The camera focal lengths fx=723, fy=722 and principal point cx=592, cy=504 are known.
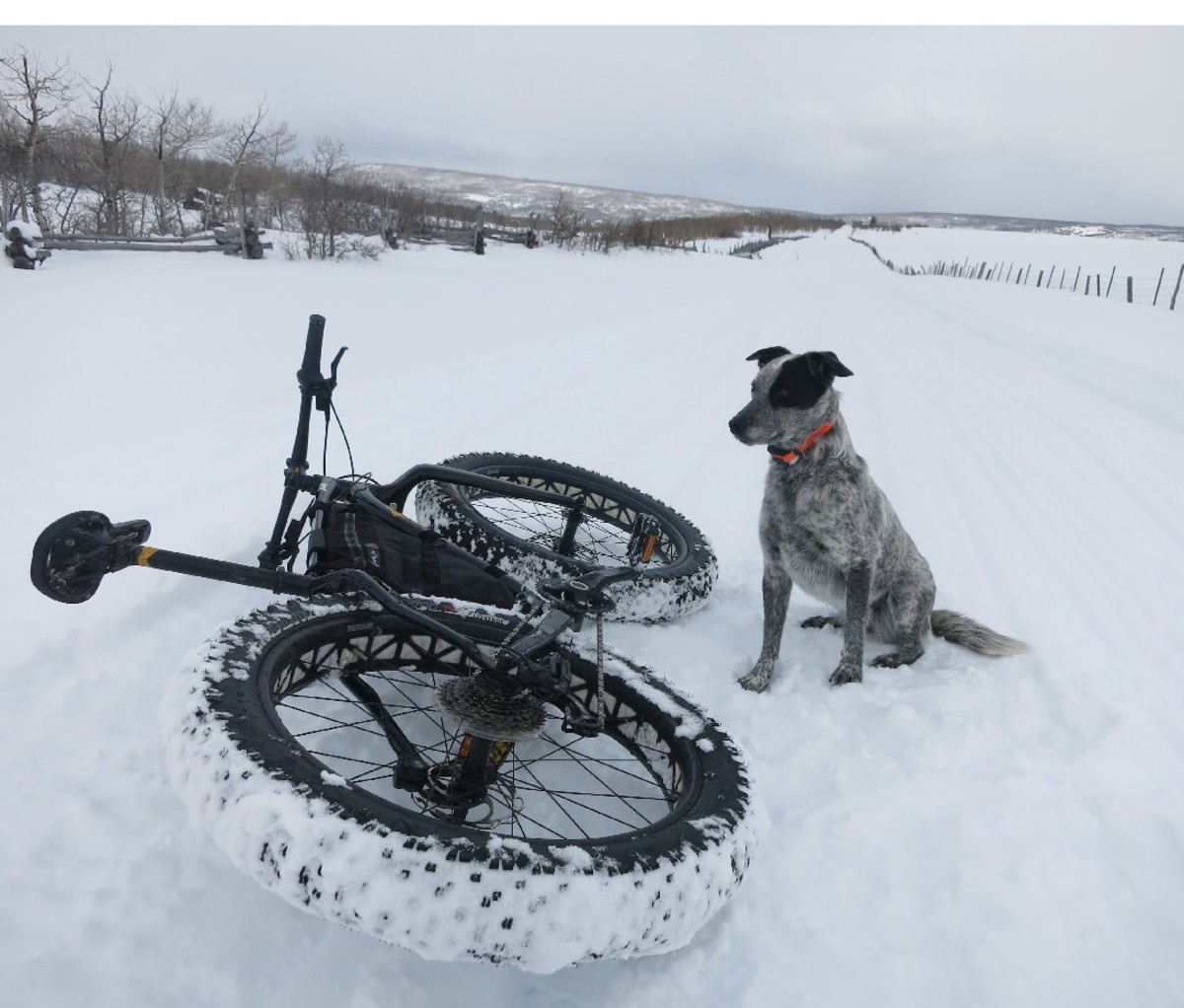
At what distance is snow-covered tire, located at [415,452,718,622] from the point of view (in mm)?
3330

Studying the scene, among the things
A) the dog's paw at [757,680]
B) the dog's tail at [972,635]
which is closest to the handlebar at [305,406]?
the dog's paw at [757,680]

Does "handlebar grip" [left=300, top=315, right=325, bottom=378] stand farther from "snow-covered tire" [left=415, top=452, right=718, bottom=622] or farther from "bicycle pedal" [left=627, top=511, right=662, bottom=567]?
"bicycle pedal" [left=627, top=511, right=662, bottom=567]

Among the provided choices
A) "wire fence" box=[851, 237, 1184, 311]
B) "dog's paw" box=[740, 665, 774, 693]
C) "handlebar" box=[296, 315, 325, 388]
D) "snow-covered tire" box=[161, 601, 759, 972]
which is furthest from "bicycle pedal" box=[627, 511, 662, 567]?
"wire fence" box=[851, 237, 1184, 311]

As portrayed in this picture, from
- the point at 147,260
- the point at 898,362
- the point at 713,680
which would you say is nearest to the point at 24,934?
the point at 713,680

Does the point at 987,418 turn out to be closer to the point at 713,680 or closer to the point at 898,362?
the point at 898,362

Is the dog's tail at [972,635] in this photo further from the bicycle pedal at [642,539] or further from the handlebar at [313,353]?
the handlebar at [313,353]

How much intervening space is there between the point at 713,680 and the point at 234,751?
204 centimetres

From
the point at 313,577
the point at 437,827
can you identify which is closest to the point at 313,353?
the point at 313,577

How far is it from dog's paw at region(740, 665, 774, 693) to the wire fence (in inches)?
911

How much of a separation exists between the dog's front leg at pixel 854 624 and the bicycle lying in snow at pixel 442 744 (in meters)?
0.79

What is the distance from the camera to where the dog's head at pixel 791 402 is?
9.66 ft

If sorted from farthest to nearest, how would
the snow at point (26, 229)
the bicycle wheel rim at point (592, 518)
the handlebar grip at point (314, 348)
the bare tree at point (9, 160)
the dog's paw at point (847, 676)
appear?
1. the bare tree at point (9, 160)
2. the snow at point (26, 229)
3. the bicycle wheel rim at point (592, 518)
4. the dog's paw at point (847, 676)
5. the handlebar grip at point (314, 348)

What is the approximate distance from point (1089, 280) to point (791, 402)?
33.8 meters

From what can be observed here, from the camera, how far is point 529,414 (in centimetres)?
650
